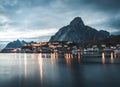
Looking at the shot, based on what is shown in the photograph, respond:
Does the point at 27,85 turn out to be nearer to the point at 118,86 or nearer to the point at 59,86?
the point at 59,86

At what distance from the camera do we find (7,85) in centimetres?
3719

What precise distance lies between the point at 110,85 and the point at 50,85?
11.3 metres

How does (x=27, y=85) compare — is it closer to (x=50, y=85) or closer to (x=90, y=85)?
(x=50, y=85)

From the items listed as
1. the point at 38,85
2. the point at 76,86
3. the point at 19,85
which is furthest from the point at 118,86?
the point at 19,85

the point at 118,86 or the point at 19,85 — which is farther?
the point at 19,85

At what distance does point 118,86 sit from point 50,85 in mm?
12594

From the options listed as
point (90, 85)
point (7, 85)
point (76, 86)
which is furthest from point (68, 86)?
point (7, 85)

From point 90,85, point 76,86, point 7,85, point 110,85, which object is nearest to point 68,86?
point 76,86

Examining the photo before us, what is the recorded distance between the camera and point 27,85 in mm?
36125

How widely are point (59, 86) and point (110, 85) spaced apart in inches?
374

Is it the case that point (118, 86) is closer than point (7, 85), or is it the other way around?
point (118, 86)

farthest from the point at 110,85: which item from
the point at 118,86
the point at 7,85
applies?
the point at 7,85

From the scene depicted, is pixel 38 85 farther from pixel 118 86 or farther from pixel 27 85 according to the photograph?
pixel 118 86

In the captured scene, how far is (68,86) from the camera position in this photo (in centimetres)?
3525
